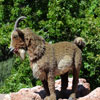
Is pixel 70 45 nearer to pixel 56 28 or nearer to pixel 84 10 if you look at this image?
pixel 56 28

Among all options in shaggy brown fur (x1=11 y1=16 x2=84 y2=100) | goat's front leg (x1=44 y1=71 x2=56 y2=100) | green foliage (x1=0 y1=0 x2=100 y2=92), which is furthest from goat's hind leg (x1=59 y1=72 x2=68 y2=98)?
green foliage (x1=0 y1=0 x2=100 y2=92)

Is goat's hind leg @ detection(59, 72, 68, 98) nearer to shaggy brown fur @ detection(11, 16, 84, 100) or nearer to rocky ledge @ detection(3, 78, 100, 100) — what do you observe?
rocky ledge @ detection(3, 78, 100, 100)

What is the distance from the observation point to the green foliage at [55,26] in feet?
22.5

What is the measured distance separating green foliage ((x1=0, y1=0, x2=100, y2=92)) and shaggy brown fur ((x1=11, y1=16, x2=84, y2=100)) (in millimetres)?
1572

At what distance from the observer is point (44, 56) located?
4.73 metres

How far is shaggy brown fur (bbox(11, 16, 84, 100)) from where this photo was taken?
4.67 metres

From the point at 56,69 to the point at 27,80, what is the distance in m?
2.46

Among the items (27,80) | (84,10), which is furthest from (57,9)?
(27,80)

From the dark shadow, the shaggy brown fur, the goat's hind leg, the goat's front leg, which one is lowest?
the dark shadow

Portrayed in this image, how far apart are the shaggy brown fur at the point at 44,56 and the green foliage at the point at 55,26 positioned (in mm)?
1572

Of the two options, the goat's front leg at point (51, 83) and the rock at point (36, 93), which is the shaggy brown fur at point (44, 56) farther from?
A: the rock at point (36, 93)

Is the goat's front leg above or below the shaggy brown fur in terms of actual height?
below

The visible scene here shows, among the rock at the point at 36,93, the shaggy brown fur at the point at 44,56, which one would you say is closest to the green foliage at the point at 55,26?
the rock at the point at 36,93

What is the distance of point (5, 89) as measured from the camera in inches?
293
